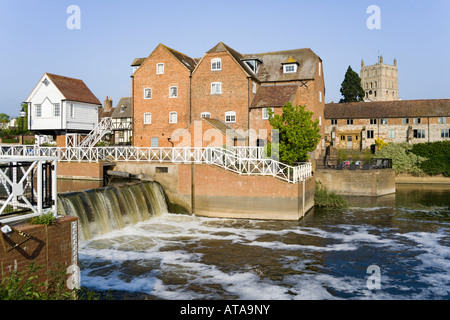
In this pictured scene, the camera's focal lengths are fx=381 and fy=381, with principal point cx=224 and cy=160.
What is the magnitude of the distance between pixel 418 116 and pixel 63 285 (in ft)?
194

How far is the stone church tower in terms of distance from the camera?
464 feet

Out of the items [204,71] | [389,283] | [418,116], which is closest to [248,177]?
[389,283]

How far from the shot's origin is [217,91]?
3894cm

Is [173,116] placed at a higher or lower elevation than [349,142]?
higher

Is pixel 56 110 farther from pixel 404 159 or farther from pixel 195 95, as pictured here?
pixel 404 159

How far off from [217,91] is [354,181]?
16125mm

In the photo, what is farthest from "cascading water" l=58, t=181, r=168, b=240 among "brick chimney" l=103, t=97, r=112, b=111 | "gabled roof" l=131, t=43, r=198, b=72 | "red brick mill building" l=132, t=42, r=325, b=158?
"brick chimney" l=103, t=97, r=112, b=111

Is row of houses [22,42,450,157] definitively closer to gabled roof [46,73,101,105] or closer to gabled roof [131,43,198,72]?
gabled roof [46,73,101,105]

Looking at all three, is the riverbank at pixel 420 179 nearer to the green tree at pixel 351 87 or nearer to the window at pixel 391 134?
the window at pixel 391 134

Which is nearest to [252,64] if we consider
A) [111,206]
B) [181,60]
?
[181,60]

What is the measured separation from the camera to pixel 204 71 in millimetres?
39281

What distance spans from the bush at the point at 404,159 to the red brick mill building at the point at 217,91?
42.2 ft

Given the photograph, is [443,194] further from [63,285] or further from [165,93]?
[63,285]

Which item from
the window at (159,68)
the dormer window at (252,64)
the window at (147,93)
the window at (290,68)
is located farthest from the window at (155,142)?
the window at (290,68)
